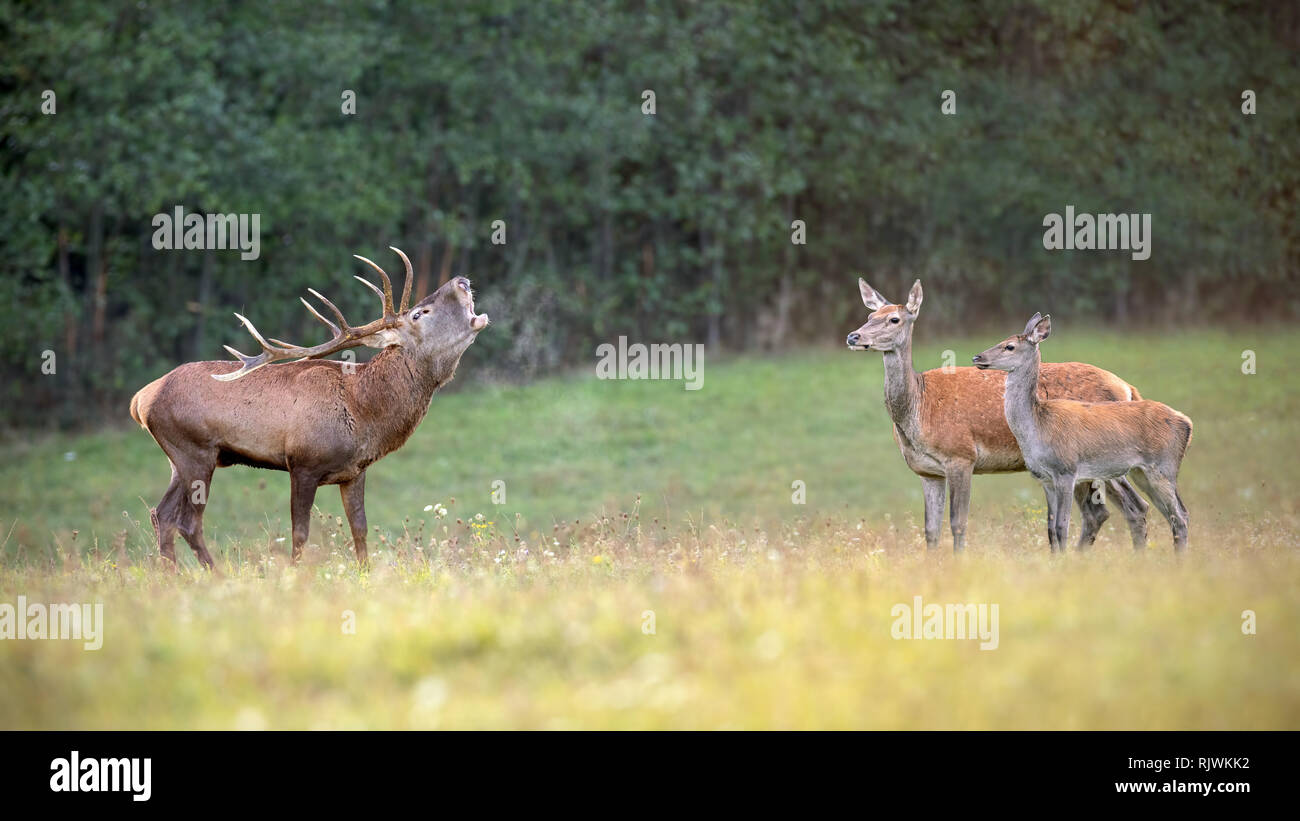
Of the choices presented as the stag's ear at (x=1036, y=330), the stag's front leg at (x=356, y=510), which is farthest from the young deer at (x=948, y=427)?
the stag's front leg at (x=356, y=510)

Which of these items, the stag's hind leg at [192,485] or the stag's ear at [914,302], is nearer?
the stag's hind leg at [192,485]

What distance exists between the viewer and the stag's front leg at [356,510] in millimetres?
9633

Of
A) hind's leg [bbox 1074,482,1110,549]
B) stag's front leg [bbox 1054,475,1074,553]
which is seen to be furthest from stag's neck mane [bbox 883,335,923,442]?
hind's leg [bbox 1074,482,1110,549]

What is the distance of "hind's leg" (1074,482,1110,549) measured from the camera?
1036cm

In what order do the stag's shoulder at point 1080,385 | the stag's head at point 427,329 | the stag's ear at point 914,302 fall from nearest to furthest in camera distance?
the stag's ear at point 914,302 < the stag's head at point 427,329 < the stag's shoulder at point 1080,385

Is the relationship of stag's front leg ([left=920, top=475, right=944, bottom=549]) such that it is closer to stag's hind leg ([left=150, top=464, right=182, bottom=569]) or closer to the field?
the field

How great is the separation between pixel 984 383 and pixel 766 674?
5.76 meters

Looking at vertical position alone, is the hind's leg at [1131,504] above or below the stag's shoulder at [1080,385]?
below

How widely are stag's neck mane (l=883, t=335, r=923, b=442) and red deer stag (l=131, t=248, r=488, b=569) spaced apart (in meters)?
3.01

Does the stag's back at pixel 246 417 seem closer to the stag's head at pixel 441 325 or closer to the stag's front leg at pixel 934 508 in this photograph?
the stag's head at pixel 441 325

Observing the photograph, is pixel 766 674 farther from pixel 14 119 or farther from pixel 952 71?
pixel 952 71

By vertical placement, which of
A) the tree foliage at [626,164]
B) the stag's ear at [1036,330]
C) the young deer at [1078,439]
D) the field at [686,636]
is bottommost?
the field at [686,636]

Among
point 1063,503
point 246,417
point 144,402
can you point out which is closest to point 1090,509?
point 1063,503

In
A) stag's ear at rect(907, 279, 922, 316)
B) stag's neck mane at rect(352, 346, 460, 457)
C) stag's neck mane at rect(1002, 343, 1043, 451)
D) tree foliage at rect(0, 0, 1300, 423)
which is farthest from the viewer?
tree foliage at rect(0, 0, 1300, 423)
